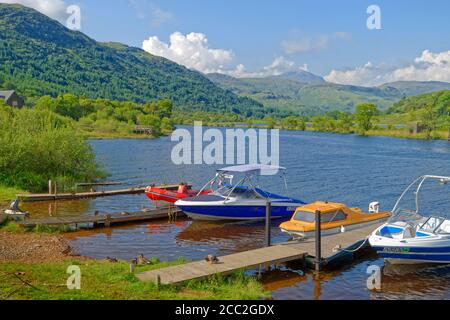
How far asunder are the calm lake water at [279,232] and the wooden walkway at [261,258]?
0.85 metres

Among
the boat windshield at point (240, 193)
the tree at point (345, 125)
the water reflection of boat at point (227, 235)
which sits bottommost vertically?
the water reflection of boat at point (227, 235)

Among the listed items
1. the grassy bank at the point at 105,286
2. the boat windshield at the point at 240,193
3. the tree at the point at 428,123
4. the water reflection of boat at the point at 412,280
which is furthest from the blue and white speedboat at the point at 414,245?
the tree at the point at 428,123

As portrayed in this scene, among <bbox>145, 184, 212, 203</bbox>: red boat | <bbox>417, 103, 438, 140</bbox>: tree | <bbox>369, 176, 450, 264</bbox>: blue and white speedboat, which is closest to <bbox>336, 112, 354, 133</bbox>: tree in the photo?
<bbox>417, 103, 438, 140</bbox>: tree

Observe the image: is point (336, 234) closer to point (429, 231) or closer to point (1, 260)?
point (429, 231)

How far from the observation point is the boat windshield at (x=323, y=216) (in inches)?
1062

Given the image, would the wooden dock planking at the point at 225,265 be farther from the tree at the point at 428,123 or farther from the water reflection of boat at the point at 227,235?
the tree at the point at 428,123

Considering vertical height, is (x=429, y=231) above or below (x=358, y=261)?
above

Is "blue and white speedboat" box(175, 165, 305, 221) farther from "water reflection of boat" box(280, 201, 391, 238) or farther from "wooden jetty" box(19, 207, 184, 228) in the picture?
"water reflection of boat" box(280, 201, 391, 238)

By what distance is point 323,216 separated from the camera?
90.7 feet

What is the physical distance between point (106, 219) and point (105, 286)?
1389 centimetres

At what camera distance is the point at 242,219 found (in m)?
32.3
